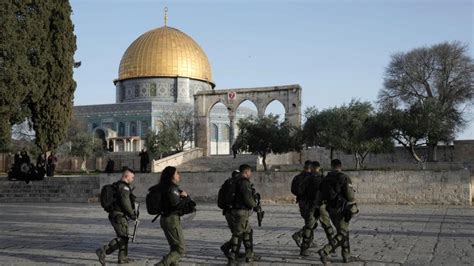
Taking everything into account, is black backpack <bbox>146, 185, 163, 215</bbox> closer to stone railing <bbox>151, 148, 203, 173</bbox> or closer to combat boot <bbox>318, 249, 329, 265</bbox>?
combat boot <bbox>318, 249, 329, 265</bbox>

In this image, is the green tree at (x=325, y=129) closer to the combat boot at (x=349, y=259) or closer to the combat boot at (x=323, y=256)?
the combat boot at (x=349, y=259)

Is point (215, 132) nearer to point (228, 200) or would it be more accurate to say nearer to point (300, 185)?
point (300, 185)

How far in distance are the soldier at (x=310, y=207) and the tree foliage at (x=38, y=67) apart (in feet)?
56.4

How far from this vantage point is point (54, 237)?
1033 cm

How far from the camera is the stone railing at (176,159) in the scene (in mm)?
33112

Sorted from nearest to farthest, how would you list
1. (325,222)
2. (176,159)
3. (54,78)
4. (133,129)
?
1. (325,222)
2. (54,78)
3. (176,159)
4. (133,129)

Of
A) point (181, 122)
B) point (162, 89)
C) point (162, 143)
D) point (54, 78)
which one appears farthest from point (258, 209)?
point (162, 89)

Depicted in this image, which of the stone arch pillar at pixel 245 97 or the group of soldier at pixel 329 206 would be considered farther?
the stone arch pillar at pixel 245 97

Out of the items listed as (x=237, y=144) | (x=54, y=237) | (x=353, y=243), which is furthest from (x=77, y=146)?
(x=353, y=243)

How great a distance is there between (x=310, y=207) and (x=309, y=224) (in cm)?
31

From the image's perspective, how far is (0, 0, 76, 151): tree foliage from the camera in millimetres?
22188

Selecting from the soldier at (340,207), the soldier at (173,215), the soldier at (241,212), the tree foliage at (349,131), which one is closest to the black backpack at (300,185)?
the soldier at (340,207)

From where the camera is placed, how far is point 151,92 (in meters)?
60.2

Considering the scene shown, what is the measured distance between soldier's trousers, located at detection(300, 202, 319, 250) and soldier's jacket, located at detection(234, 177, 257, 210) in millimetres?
1118
